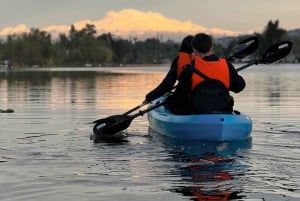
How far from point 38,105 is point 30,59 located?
437ft

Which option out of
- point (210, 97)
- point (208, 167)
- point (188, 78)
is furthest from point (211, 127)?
point (208, 167)

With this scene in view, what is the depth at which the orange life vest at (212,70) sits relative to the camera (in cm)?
1138

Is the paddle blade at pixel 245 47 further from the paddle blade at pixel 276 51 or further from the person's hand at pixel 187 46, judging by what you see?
the person's hand at pixel 187 46

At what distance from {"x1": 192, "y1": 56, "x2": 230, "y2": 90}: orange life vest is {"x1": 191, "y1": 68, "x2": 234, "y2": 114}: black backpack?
6 cm

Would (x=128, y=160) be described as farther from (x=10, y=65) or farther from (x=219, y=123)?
(x=10, y=65)

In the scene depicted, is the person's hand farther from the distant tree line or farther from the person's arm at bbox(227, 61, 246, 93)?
the distant tree line

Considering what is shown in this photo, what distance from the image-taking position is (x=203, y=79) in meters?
11.4

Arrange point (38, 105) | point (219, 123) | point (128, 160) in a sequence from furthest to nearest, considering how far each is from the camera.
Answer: point (38, 105) < point (219, 123) < point (128, 160)

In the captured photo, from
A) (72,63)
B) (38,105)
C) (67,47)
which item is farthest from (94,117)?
(67,47)

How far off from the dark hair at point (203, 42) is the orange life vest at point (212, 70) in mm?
194

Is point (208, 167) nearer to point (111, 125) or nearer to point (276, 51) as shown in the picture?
Result: point (111, 125)

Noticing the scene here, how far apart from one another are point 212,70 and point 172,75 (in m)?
1.44

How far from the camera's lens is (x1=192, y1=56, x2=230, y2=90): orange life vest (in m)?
11.4

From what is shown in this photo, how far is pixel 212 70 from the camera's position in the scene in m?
11.4
